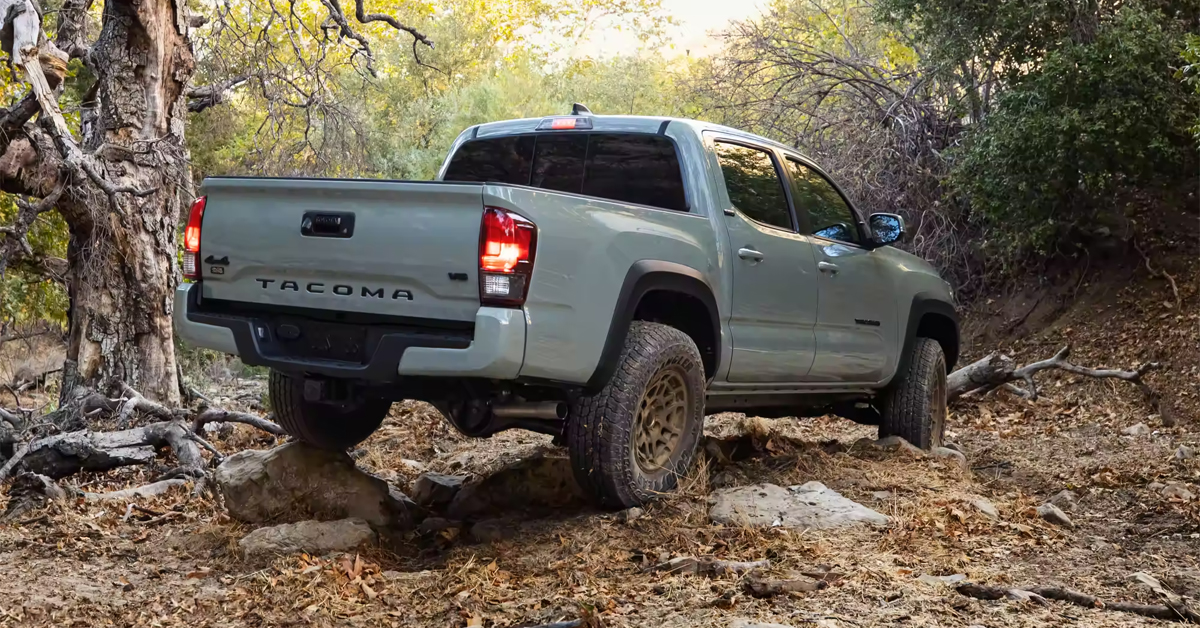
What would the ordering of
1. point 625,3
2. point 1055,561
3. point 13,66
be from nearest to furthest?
point 1055,561, point 13,66, point 625,3

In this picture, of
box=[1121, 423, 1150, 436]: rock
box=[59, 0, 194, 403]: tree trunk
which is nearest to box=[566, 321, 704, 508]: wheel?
box=[59, 0, 194, 403]: tree trunk

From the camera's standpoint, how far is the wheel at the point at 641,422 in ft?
17.1

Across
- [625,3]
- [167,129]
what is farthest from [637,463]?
[625,3]

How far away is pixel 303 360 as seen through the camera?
5.03 metres

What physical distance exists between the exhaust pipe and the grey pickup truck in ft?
0.03

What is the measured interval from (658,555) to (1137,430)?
6.54m

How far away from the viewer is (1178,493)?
21.4 ft

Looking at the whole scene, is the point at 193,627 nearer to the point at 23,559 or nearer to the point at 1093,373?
the point at 23,559

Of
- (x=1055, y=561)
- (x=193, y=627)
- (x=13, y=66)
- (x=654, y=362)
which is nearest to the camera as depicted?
(x=193, y=627)

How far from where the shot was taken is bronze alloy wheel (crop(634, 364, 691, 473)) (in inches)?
219

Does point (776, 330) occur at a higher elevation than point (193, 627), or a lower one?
higher

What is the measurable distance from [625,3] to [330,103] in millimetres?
29294

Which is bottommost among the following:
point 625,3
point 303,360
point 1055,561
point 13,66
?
point 1055,561

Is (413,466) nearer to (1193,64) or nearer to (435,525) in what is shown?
(435,525)
